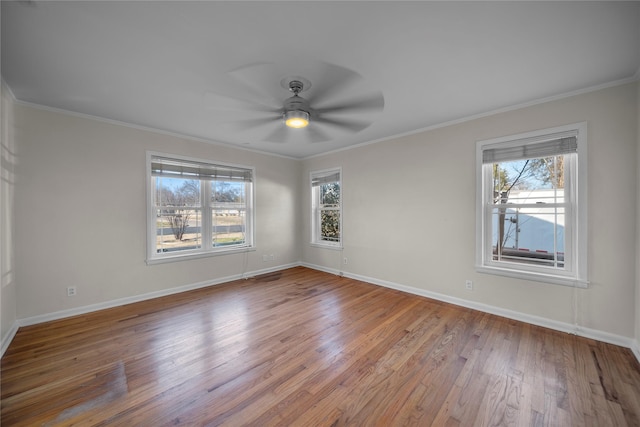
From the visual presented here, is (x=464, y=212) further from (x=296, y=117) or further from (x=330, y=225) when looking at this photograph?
(x=330, y=225)

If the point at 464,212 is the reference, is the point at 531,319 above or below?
below

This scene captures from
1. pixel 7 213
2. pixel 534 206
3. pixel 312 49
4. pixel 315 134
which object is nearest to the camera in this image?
pixel 312 49

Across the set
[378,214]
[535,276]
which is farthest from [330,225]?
[535,276]

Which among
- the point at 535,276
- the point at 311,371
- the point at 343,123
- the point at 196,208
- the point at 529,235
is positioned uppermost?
the point at 343,123

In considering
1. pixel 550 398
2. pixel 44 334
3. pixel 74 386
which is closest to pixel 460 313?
pixel 550 398

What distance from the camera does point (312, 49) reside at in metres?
1.88

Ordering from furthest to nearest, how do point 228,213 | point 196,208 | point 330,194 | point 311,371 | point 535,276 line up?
1. point 330,194
2. point 228,213
3. point 196,208
4. point 535,276
5. point 311,371

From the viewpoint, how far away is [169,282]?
3840 millimetres

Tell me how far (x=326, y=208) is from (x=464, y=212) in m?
2.69

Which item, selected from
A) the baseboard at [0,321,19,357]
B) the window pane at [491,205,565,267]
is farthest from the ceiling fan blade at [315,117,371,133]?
the baseboard at [0,321,19,357]

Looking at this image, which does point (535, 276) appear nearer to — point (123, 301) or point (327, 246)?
point (327, 246)

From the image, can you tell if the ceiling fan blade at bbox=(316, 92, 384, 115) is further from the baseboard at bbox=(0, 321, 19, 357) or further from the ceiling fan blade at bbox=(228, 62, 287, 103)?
the baseboard at bbox=(0, 321, 19, 357)

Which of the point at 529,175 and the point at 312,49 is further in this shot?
the point at 529,175

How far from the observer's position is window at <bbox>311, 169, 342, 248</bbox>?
509cm
